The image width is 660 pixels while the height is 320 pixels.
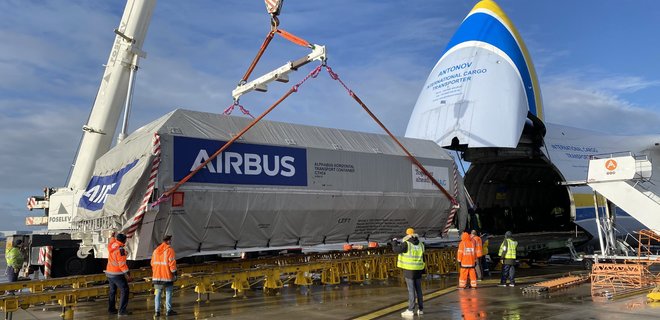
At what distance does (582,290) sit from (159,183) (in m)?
10.3

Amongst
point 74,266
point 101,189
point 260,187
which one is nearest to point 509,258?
point 260,187

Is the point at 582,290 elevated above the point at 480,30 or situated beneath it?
situated beneath

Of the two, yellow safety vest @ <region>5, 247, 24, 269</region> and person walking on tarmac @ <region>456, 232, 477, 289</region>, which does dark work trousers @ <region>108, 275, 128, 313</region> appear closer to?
yellow safety vest @ <region>5, 247, 24, 269</region>

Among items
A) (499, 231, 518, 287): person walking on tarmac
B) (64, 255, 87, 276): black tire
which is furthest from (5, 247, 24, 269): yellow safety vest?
(499, 231, 518, 287): person walking on tarmac

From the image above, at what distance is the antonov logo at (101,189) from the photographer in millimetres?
10547

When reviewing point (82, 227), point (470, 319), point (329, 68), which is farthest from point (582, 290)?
point (82, 227)

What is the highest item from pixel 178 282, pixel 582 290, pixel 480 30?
pixel 480 30

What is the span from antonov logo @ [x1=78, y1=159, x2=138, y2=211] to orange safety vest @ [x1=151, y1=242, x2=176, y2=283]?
7.16ft

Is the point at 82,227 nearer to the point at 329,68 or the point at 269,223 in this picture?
the point at 269,223

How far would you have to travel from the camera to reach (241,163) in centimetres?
1113

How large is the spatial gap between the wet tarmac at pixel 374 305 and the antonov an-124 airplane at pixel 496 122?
228 inches

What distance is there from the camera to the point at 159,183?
32.6 ft

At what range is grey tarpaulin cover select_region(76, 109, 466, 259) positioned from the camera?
33.3 ft

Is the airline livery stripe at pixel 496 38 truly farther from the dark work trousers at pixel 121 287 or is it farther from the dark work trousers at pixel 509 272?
the dark work trousers at pixel 121 287
